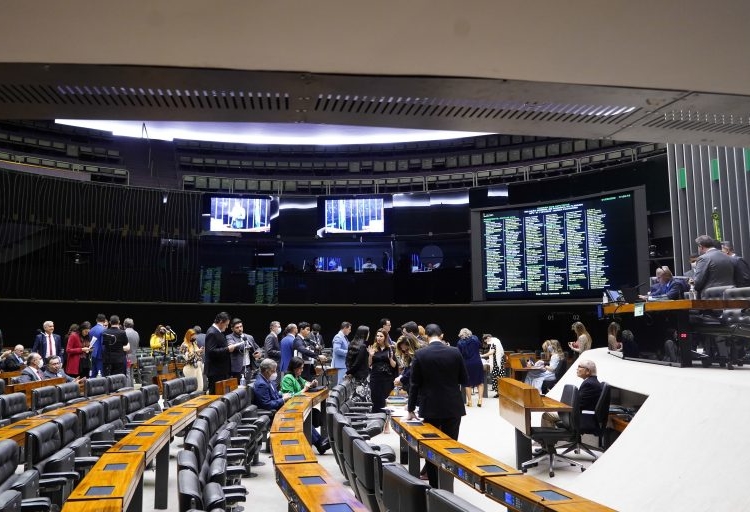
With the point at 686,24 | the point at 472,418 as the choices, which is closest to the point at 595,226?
the point at 472,418

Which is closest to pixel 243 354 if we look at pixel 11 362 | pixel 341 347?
pixel 341 347

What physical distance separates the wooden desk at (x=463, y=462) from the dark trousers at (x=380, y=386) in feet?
10.8

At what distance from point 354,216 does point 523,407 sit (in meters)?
10.9

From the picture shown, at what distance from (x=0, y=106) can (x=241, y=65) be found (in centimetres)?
114

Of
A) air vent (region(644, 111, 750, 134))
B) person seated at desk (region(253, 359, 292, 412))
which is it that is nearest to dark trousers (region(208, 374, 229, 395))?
person seated at desk (region(253, 359, 292, 412))

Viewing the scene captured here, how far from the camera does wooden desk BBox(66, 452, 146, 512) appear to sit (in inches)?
120

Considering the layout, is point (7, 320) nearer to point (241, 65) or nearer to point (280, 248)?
point (280, 248)

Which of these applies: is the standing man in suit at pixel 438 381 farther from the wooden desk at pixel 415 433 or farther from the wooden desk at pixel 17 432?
the wooden desk at pixel 17 432

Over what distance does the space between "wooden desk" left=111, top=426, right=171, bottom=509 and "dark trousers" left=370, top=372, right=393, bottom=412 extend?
3.37 m

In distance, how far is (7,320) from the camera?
1430cm

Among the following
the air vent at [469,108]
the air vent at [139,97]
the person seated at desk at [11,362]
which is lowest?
the person seated at desk at [11,362]

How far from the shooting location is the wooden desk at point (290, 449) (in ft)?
13.2

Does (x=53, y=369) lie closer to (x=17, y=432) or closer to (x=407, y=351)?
(x=17, y=432)

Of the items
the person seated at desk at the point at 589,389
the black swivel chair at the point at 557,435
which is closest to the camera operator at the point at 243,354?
the black swivel chair at the point at 557,435
